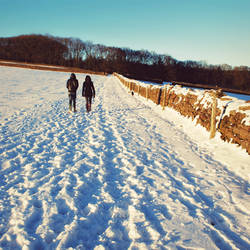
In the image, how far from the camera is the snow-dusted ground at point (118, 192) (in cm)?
194

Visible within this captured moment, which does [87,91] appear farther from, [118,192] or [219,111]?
[118,192]

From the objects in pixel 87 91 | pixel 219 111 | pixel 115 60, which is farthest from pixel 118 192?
pixel 115 60

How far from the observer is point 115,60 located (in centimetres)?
8200

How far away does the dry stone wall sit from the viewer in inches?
167

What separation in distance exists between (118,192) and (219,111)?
4547mm

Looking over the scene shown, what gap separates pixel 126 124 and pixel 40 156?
3.69 metres

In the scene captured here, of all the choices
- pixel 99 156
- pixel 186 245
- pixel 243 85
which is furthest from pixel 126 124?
pixel 243 85

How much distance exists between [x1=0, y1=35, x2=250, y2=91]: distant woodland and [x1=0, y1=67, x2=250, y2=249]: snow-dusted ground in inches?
2849

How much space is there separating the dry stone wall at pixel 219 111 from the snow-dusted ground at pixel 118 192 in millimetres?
363

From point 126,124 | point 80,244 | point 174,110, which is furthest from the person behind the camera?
point 174,110

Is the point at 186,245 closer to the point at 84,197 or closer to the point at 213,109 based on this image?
the point at 84,197

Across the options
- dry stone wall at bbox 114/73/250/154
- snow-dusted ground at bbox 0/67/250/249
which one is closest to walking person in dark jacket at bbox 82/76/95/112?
snow-dusted ground at bbox 0/67/250/249

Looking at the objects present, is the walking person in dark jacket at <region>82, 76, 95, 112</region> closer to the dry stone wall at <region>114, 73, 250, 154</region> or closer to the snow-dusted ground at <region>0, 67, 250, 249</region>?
the snow-dusted ground at <region>0, 67, 250, 249</region>

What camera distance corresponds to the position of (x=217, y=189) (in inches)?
116
